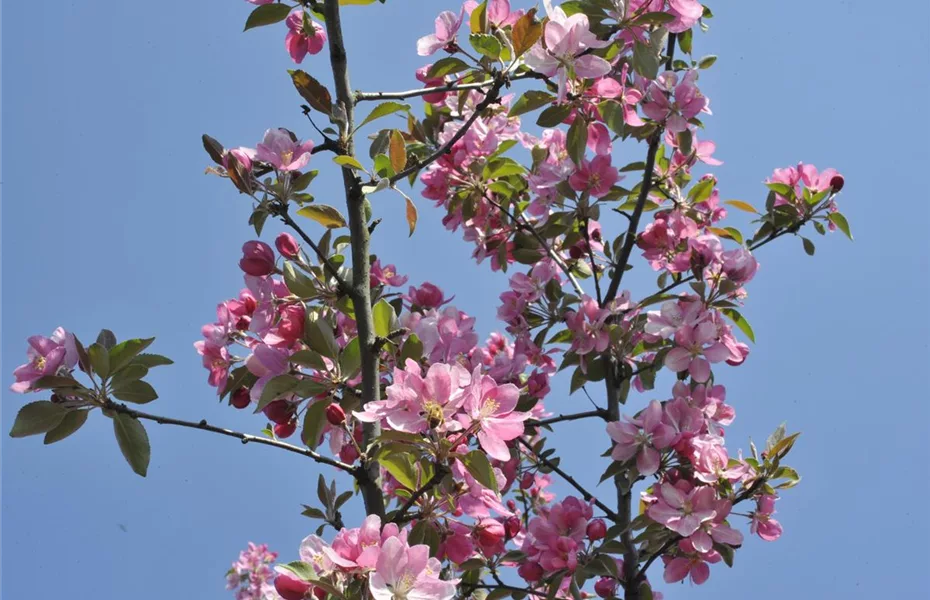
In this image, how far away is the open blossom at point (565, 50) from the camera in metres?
1.67

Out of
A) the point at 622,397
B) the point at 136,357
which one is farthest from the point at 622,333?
the point at 136,357

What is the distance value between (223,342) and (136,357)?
346 millimetres

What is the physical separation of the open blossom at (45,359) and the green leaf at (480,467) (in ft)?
2.71

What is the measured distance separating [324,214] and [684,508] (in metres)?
1.17

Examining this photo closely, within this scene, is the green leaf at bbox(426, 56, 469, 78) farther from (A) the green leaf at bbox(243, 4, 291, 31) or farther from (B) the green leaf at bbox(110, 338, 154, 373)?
(B) the green leaf at bbox(110, 338, 154, 373)

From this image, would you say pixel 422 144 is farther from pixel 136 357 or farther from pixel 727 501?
pixel 727 501

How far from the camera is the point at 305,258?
1.85 meters

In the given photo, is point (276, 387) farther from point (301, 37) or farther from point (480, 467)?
point (301, 37)

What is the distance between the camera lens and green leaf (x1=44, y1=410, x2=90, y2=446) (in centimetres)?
152

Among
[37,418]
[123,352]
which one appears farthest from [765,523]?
[37,418]

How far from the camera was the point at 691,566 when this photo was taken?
2146 mm

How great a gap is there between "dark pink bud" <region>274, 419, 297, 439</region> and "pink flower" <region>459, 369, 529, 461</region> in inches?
22.1

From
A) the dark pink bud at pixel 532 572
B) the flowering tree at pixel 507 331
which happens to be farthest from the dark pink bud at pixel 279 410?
the dark pink bud at pixel 532 572

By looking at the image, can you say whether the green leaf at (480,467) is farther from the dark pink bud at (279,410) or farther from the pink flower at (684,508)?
the pink flower at (684,508)
